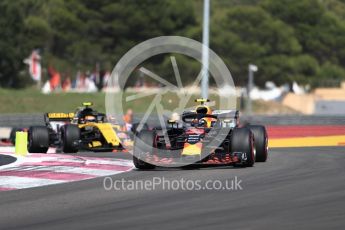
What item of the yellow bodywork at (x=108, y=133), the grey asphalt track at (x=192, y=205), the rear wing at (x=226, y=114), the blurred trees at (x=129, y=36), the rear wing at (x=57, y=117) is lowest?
the grey asphalt track at (x=192, y=205)

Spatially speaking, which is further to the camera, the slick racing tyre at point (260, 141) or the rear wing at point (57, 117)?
the rear wing at point (57, 117)

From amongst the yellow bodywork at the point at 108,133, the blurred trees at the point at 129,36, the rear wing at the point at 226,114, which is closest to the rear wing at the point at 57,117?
the yellow bodywork at the point at 108,133

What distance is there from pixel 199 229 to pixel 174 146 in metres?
6.98

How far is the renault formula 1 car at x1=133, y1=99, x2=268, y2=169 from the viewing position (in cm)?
1438

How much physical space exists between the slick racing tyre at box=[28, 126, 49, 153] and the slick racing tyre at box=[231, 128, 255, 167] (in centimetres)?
854

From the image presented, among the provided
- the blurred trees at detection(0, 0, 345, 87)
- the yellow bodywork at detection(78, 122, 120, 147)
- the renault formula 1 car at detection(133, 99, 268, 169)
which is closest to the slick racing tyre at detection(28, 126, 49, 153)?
the yellow bodywork at detection(78, 122, 120, 147)

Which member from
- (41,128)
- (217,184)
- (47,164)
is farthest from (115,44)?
(217,184)

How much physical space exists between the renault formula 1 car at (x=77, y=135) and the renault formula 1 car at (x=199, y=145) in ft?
22.1

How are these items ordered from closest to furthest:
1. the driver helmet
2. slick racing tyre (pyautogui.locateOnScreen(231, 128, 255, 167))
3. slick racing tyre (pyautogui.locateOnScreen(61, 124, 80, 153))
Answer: slick racing tyre (pyautogui.locateOnScreen(231, 128, 255, 167))
slick racing tyre (pyautogui.locateOnScreen(61, 124, 80, 153))
the driver helmet

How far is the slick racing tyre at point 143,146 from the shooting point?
48.1 ft

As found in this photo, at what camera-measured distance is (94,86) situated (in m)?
64.1

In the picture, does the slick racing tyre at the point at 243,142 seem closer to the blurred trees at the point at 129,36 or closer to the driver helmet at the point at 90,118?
the driver helmet at the point at 90,118

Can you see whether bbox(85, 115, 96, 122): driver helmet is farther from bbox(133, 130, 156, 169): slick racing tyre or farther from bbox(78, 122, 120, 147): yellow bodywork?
bbox(133, 130, 156, 169): slick racing tyre

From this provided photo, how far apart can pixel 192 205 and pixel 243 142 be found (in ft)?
15.5
